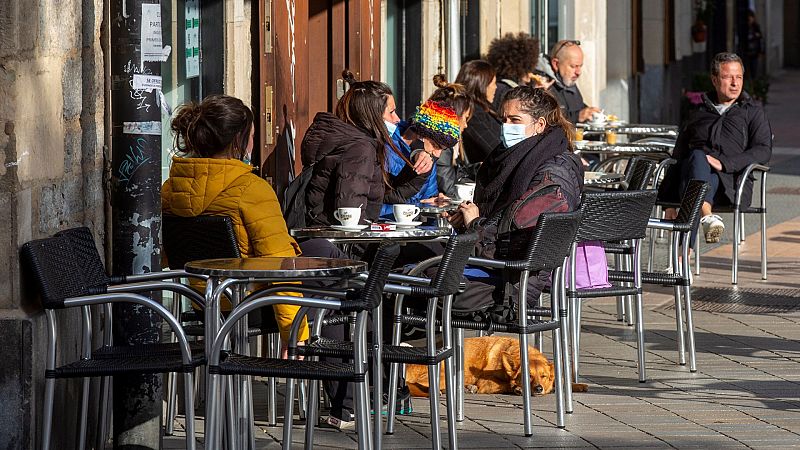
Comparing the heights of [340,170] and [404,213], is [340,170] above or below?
above

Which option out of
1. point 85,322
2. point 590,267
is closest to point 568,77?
point 590,267

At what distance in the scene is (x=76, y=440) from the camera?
5863 mm

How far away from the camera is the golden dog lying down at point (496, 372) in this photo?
24.9 ft

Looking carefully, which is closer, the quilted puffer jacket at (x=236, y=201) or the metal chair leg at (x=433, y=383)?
the metal chair leg at (x=433, y=383)

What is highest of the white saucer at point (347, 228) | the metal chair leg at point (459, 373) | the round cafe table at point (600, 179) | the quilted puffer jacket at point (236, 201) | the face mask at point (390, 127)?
the face mask at point (390, 127)

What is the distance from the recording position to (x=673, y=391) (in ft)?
25.3

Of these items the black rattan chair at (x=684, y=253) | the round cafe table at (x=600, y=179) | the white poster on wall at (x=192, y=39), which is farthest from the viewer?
the round cafe table at (x=600, y=179)

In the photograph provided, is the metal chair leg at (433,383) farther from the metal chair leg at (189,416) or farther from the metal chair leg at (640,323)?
the metal chair leg at (640,323)

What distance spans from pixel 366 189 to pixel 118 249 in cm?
202

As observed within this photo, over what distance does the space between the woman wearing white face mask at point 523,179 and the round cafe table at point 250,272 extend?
142 cm

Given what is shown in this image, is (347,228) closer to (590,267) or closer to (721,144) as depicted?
(590,267)

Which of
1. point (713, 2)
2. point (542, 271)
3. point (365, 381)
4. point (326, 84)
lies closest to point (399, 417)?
point (542, 271)

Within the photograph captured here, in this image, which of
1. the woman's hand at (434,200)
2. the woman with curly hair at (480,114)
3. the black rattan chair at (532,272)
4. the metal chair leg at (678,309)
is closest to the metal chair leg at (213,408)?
the black rattan chair at (532,272)

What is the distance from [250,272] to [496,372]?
8.80 feet
